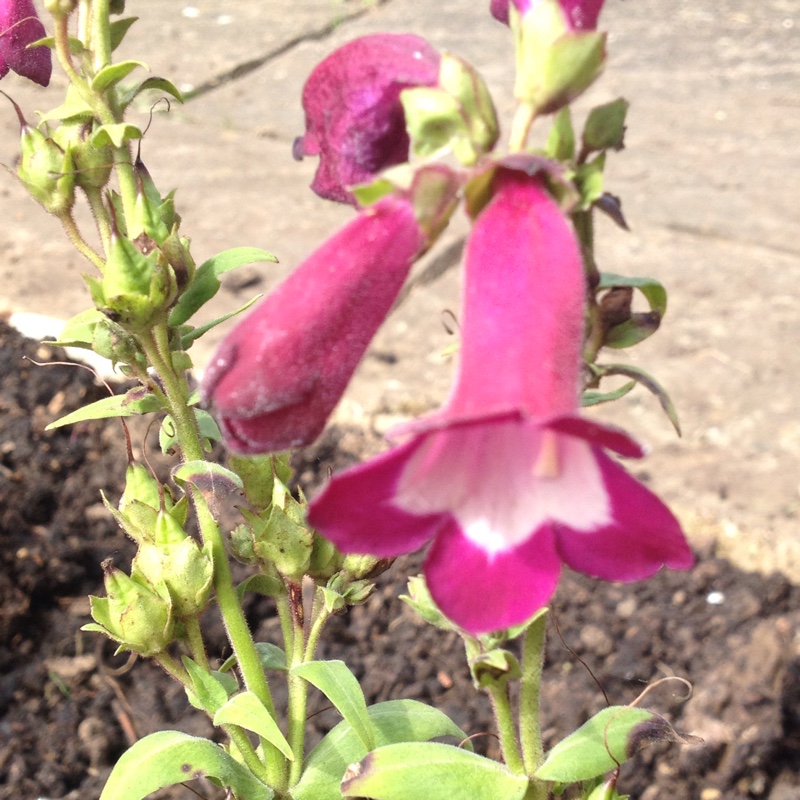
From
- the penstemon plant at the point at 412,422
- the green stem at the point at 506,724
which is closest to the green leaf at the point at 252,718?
the penstemon plant at the point at 412,422

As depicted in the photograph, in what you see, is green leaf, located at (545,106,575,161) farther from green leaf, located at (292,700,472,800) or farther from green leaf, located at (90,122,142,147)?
green leaf, located at (292,700,472,800)

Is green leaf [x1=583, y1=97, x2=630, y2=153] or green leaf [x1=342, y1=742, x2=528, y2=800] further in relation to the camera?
green leaf [x1=342, y1=742, x2=528, y2=800]

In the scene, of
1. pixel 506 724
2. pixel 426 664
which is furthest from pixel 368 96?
pixel 426 664

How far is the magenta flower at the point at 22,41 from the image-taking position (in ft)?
2.82

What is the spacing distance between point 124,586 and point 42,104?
246 cm

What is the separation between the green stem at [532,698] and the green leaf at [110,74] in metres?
0.50

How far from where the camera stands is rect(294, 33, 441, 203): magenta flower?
2.14ft

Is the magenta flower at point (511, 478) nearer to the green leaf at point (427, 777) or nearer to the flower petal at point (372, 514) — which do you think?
the flower petal at point (372, 514)

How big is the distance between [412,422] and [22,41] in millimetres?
585

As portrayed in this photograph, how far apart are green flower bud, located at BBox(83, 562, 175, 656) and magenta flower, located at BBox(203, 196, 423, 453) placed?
0.89ft

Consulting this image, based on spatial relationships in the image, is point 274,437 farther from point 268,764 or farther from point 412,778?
point 268,764

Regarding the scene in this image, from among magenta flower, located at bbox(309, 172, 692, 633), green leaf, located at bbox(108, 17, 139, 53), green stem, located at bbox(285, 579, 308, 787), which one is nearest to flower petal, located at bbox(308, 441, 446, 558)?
magenta flower, located at bbox(309, 172, 692, 633)

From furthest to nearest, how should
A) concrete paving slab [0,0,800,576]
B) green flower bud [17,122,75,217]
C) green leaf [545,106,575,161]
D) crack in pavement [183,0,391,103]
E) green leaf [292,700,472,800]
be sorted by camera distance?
1. crack in pavement [183,0,391,103]
2. concrete paving slab [0,0,800,576]
3. green leaf [292,700,472,800]
4. green flower bud [17,122,75,217]
5. green leaf [545,106,575,161]

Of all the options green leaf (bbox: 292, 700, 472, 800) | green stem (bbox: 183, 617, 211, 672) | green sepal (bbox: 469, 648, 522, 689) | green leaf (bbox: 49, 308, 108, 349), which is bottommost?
green leaf (bbox: 292, 700, 472, 800)
